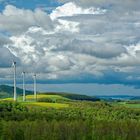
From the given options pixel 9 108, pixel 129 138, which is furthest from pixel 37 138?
pixel 9 108

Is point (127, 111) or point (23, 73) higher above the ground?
point (23, 73)

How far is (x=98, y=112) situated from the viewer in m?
155

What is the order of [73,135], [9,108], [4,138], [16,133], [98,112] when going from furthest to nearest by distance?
[98,112] → [9,108] → [73,135] → [16,133] → [4,138]

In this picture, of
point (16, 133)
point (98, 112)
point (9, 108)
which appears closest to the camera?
point (16, 133)

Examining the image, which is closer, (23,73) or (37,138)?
(37,138)

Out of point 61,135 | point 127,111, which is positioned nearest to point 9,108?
point 127,111

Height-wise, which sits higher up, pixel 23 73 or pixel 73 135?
pixel 23 73

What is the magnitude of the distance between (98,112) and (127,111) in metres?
11.6

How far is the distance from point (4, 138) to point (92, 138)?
546 centimetres

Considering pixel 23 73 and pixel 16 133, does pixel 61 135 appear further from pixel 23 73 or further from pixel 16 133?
pixel 23 73

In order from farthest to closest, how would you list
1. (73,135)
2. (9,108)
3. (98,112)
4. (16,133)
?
1. (98,112)
2. (9,108)
3. (73,135)
4. (16,133)

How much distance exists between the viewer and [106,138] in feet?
101

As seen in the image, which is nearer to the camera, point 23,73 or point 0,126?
point 0,126

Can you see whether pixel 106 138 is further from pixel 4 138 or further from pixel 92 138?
pixel 4 138
